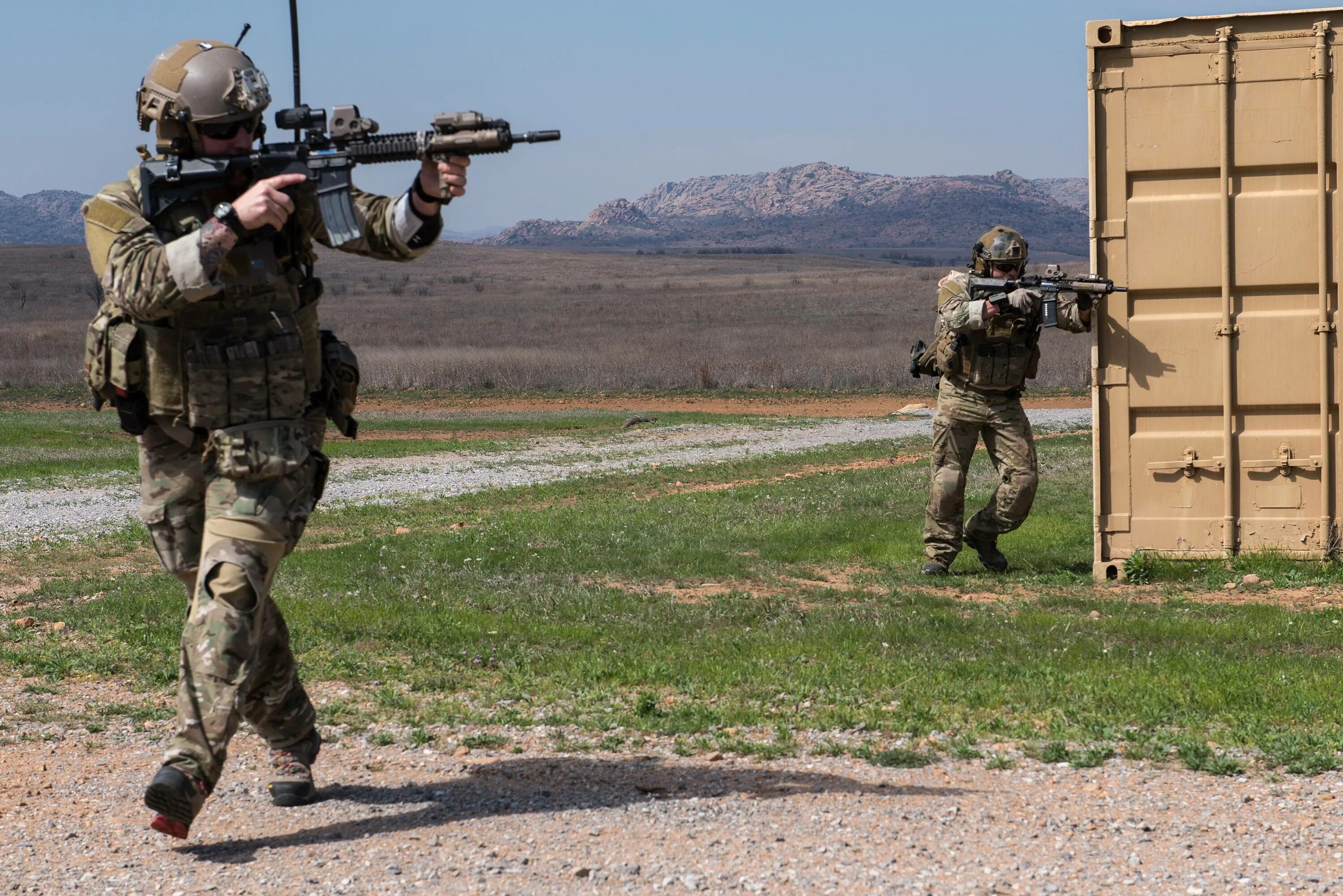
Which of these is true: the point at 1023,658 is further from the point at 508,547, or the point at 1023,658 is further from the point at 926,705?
the point at 508,547

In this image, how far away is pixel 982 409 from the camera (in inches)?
374

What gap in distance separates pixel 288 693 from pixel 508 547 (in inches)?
248

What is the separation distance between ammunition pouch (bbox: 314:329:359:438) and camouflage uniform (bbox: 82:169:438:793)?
0.13ft

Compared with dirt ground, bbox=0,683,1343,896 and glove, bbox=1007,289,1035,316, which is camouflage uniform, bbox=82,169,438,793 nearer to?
dirt ground, bbox=0,683,1343,896

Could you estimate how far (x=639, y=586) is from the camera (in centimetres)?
954

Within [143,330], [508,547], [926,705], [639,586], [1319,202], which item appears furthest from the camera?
[508,547]

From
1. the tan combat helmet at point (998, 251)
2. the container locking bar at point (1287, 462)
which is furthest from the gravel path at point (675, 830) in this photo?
the tan combat helmet at point (998, 251)

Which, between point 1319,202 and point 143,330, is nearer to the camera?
point 143,330

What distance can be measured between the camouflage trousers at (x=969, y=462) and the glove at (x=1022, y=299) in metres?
0.65

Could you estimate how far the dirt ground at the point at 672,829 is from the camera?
398 cm

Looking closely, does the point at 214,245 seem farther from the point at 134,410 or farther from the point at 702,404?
the point at 702,404

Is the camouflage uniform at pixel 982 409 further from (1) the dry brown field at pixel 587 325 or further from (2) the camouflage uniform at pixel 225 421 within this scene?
(1) the dry brown field at pixel 587 325

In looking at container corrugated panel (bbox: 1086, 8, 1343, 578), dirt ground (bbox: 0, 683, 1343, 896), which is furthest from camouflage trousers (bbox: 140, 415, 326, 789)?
container corrugated panel (bbox: 1086, 8, 1343, 578)

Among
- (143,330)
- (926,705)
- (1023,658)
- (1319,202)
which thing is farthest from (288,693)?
(1319,202)
